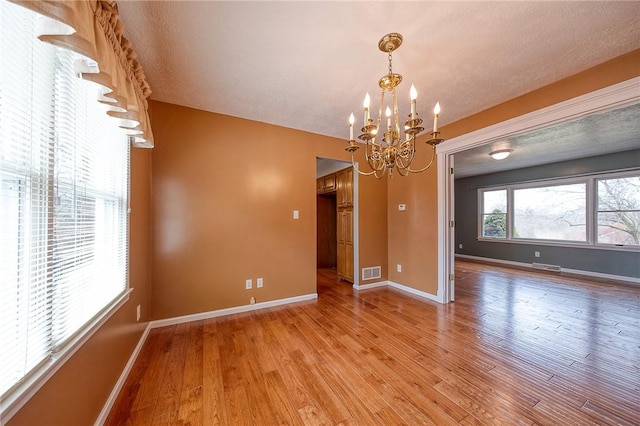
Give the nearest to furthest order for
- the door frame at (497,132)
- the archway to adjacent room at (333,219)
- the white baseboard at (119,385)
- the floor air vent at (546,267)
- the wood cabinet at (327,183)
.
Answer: the white baseboard at (119,385) → the door frame at (497,132) → the archway to adjacent room at (333,219) → the wood cabinet at (327,183) → the floor air vent at (546,267)

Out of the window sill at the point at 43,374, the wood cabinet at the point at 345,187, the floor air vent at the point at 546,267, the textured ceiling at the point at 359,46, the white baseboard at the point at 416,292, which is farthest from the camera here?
the floor air vent at the point at 546,267

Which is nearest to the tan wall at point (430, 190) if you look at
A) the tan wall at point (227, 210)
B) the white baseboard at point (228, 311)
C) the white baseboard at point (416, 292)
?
the white baseboard at point (416, 292)

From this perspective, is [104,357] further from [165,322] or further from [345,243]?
[345,243]

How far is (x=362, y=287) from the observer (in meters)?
3.75

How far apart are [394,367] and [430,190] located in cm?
244

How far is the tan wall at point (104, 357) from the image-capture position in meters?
0.88

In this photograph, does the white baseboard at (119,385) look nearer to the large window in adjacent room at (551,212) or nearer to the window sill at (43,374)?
the window sill at (43,374)

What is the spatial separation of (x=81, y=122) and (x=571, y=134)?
224 inches

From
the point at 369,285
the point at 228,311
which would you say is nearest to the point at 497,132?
the point at 369,285

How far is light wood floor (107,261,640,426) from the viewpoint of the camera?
136 cm

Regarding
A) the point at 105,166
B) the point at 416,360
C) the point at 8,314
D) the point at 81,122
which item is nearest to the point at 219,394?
the point at 8,314

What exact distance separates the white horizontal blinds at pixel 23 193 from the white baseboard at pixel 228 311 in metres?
1.80

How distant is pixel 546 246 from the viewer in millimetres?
5246

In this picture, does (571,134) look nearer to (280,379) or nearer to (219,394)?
(280,379)
